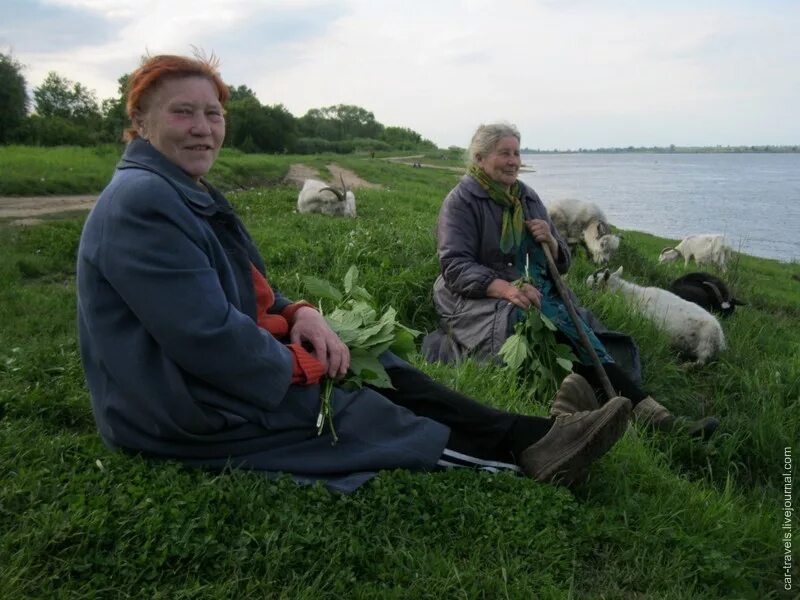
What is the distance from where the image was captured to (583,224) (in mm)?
9805

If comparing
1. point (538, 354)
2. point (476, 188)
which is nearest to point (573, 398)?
point (538, 354)

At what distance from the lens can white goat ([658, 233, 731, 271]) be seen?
505 inches

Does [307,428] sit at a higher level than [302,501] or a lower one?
higher

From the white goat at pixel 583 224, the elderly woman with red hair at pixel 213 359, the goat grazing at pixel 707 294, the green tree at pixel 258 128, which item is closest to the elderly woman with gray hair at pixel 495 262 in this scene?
the elderly woman with red hair at pixel 213 359

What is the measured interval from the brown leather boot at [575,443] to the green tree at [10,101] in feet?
101

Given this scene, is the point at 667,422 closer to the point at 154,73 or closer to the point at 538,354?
the point at 538,354

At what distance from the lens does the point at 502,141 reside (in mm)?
4945

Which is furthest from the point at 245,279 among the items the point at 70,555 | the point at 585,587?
the point at 585,587

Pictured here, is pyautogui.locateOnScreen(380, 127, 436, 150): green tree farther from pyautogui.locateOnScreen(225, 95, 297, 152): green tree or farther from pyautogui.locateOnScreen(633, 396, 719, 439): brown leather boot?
pyautogui.locateOnScreen(633, 396, 719, 439): brown leather boot

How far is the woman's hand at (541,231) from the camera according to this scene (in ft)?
16.6

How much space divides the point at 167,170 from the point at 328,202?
31.5 ft

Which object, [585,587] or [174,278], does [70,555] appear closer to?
[174,278]

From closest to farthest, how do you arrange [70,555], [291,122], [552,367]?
[70,555]
[552,367]
[291,122]

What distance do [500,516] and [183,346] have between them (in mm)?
1429
